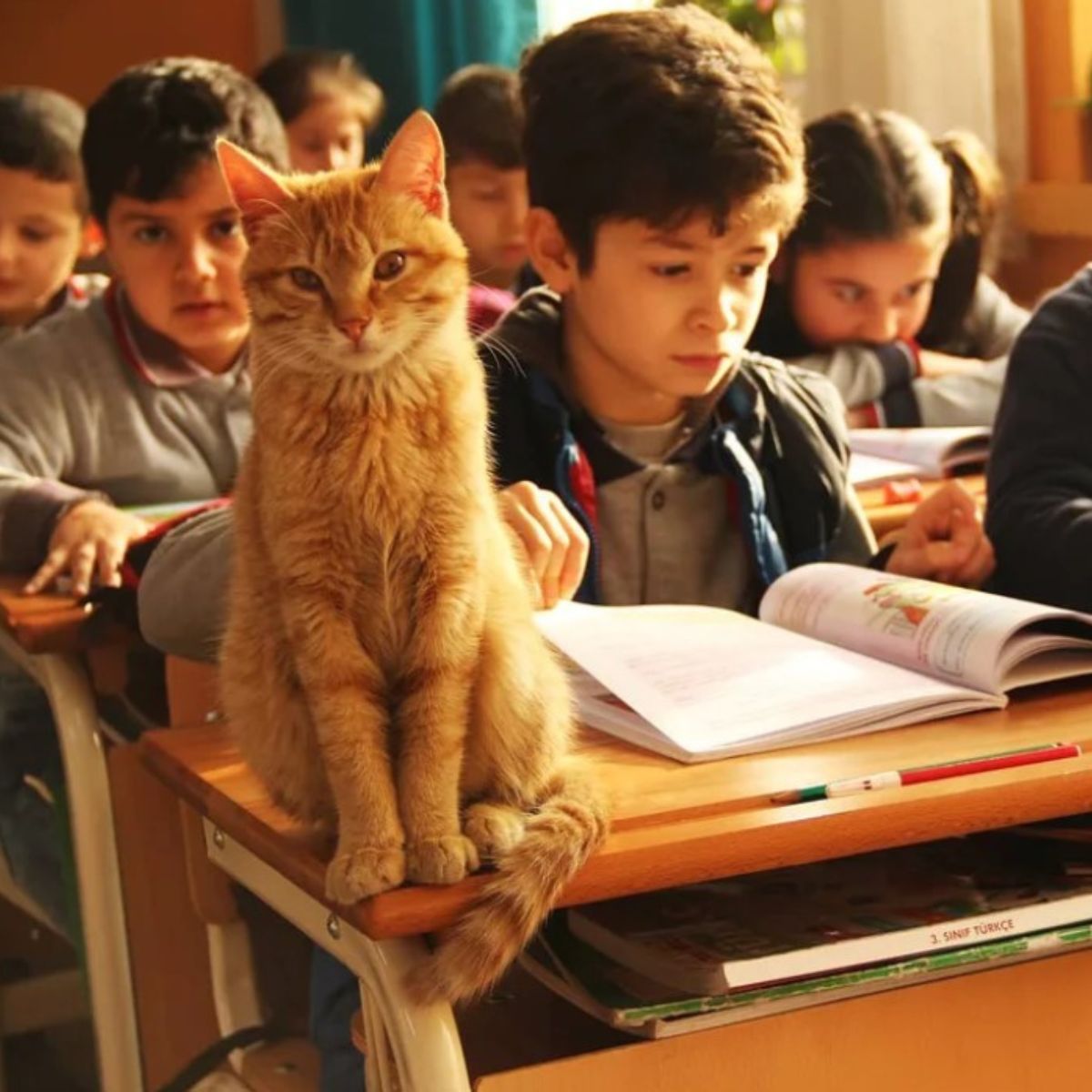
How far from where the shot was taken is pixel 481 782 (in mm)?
1029

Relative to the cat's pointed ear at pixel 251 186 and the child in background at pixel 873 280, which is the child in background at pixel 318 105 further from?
the cat's pointed ear at pixel 251 186

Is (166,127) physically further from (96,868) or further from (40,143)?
(96,868)

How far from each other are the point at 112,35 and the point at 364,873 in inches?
135

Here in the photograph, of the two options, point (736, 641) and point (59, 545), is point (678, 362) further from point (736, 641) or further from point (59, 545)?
point (59, 545)

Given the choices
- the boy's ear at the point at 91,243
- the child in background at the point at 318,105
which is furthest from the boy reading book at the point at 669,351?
the boy's ear at the point at 91,243

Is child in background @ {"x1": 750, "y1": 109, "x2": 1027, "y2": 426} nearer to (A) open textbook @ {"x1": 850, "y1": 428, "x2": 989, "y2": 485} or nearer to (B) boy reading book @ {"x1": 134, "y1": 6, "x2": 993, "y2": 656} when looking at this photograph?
(A) open textbook @ {"x1": 850, "y1": 428, "x2": 989, "y2": 485}

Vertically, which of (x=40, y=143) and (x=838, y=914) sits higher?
(x=40, y=143)

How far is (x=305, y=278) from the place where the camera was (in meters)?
0.99

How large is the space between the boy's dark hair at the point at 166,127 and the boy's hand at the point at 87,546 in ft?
1.92

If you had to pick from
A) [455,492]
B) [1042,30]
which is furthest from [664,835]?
[1042,30]

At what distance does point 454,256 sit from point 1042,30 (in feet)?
7.14

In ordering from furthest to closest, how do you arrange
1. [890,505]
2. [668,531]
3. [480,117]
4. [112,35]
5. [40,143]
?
[112,35] → [480,117] → [40,143] → [890,505] → [668,531]

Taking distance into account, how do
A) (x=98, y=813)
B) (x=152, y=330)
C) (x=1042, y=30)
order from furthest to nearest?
(x=1042, y=30) → (x=152, y=330) → (x=98, y=813)

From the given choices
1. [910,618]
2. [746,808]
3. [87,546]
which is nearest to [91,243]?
[87,546]
